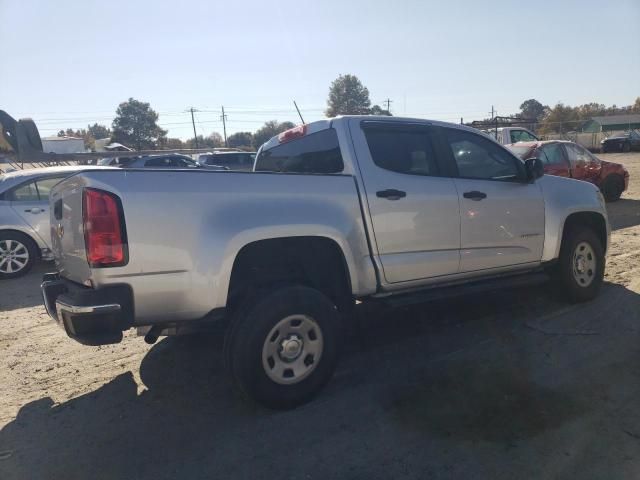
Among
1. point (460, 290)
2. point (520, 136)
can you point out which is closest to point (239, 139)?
point (520, 136)

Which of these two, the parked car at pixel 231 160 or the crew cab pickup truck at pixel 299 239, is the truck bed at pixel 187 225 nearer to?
the crew cab pickup truck at pixel 299 239

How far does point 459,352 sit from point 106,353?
126 inches

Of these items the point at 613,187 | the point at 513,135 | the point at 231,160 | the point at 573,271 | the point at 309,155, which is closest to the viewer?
the point at 309,155

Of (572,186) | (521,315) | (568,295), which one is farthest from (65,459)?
(572,186)

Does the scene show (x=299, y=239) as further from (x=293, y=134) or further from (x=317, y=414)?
(x=293, y=134)

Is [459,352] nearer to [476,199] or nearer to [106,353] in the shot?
[476,199]

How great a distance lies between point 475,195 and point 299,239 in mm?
1759

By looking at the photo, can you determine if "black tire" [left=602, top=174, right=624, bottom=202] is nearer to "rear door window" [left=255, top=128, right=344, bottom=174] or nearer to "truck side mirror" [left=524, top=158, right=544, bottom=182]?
"truck side mirror" [left=524, top=158, right=544, bottom=182]

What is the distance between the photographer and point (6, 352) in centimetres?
436

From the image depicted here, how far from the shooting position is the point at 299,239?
3.31m

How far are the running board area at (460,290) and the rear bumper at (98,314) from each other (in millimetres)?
1888

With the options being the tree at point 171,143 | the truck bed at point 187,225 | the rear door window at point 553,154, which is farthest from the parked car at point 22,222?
the tree at point 171,143

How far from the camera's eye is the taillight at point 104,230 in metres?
2.66

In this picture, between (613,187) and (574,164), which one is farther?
(613,187)
